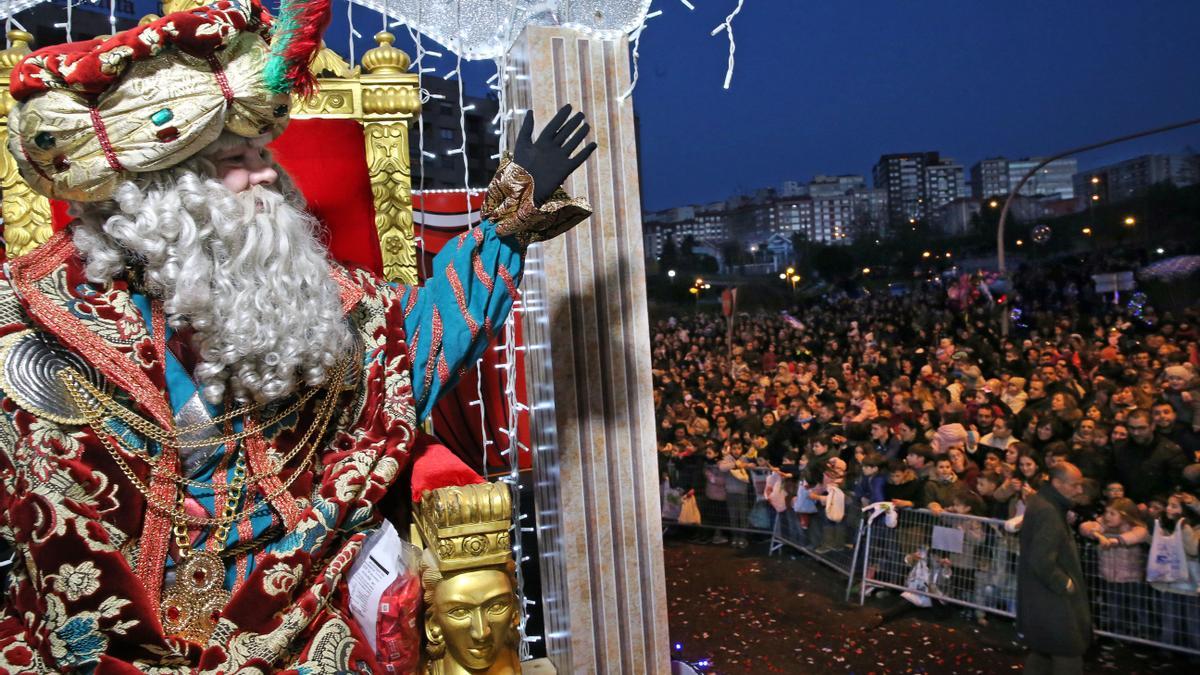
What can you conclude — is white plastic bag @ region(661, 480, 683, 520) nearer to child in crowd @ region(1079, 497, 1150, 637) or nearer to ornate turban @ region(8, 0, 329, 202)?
child in crowd @ region(1079, 497, 1150, 637)

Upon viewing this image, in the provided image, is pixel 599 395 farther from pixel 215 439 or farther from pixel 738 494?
pixel 738 494

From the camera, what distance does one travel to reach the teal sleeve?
145 cm

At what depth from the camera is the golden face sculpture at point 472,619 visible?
3.67ft

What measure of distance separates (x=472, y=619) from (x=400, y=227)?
98cm

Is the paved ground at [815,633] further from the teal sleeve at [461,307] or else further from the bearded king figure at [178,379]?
the bearded king figure at [178,379]

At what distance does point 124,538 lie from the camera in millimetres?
1191

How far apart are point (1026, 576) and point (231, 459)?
90.2 inches

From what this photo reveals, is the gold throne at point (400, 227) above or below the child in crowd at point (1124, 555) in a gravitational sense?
above

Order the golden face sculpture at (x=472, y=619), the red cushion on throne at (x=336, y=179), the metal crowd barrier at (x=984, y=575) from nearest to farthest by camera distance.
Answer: the golden face sculpture at (x=472, y=619) < the red cushion on throne at (x=336, y=179) < the metal crowd barrier at (x=984, y=575)

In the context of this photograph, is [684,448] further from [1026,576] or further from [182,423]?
[182,423]

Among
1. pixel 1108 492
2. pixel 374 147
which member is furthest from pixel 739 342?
pixel 374 147

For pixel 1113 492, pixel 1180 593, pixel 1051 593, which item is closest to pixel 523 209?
pixel 1051 593

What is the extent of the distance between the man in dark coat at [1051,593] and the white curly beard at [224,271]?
2.17 m

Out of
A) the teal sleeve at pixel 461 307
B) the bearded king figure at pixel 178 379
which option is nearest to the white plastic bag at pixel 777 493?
the teal sleeve at pixel 461 307
